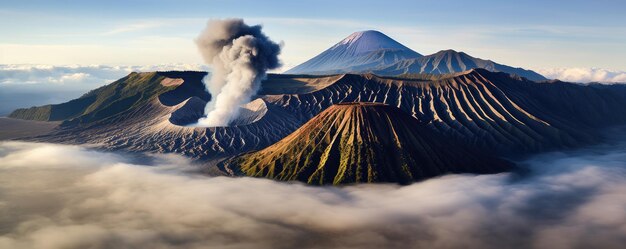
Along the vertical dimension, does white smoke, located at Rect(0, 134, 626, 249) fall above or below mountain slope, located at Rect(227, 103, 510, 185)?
below

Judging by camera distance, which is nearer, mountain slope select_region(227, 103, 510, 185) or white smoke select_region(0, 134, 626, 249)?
white smoke select_region(0, 134, 626, 249)

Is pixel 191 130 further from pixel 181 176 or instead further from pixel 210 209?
pixel 210 209

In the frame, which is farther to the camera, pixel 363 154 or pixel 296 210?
pixel 363 154

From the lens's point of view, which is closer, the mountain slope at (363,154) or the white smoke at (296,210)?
the white smoke at (296,210)

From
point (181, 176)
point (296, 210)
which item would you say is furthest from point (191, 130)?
point (296, 210)

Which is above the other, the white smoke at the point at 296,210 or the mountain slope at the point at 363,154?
the mountain slope at the point at 363,154
